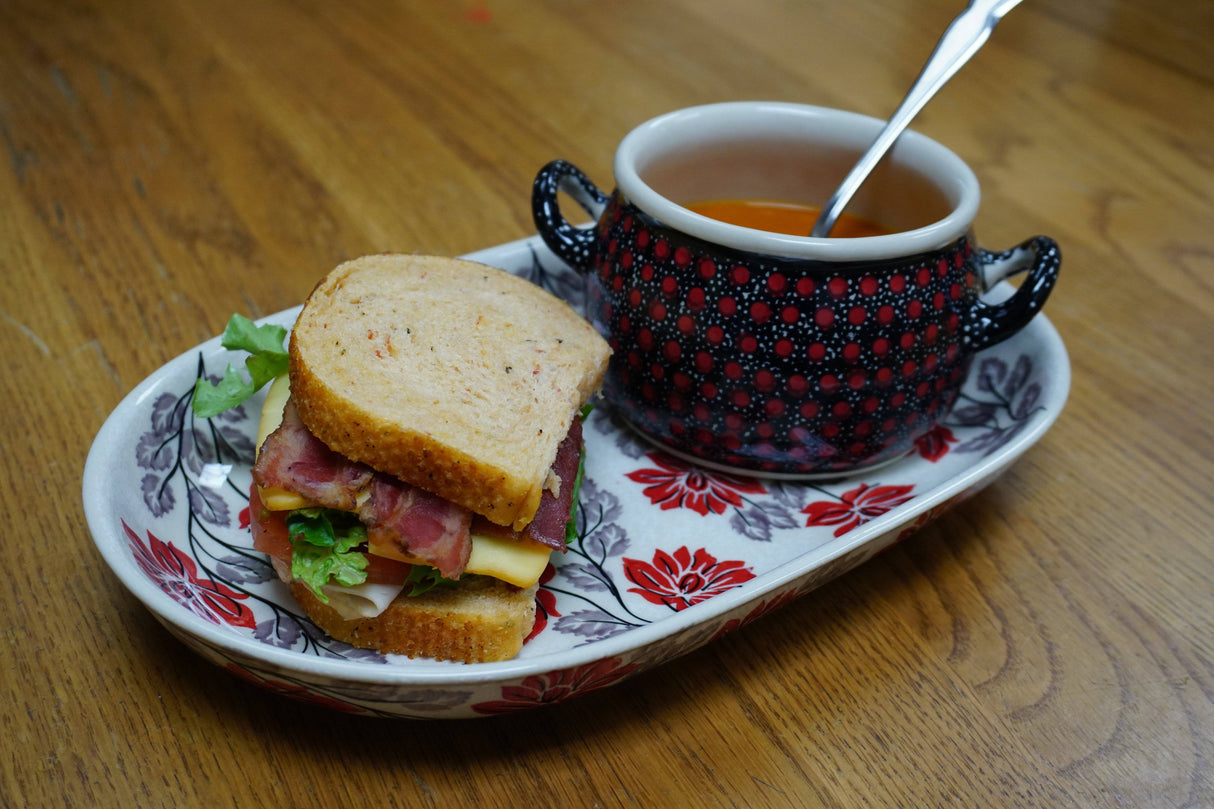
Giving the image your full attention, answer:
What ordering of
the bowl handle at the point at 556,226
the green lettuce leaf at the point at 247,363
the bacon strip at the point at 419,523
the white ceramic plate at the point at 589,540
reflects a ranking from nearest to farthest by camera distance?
1. the white ceramic plate at the point at 589,540
2. the bacon strip at the point at 419,523
3. the green lettuce leaf at the point at 247,363
4. the bowl handle at the point at 556,226

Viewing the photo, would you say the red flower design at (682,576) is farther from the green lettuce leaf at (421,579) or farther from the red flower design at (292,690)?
the red flower design at (292,690)

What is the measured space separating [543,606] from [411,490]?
216 mm

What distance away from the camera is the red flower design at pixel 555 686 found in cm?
92

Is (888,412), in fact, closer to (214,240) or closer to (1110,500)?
(1110,500)

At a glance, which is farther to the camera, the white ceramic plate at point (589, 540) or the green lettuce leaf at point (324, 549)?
the green lettuce leaf at point (324, 549)

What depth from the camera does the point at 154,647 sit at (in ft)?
3.50

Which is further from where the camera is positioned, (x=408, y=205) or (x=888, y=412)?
(x=408, y=205)

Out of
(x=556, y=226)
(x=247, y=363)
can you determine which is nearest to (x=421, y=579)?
(x=247, y=363)

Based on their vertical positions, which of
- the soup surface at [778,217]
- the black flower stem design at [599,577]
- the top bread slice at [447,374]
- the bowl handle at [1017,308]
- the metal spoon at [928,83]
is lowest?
the black flower stem design at [599,577]

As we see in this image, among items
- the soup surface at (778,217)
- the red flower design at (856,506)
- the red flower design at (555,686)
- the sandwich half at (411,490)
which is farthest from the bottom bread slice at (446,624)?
the soup surface at (778,217)

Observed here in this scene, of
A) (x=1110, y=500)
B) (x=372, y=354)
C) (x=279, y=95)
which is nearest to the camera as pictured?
(x=372, y=354)

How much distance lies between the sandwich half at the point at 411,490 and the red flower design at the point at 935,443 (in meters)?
0.54

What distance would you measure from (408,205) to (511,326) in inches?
30.7

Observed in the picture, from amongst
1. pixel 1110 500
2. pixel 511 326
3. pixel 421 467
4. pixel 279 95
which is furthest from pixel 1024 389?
pixel 279 95
